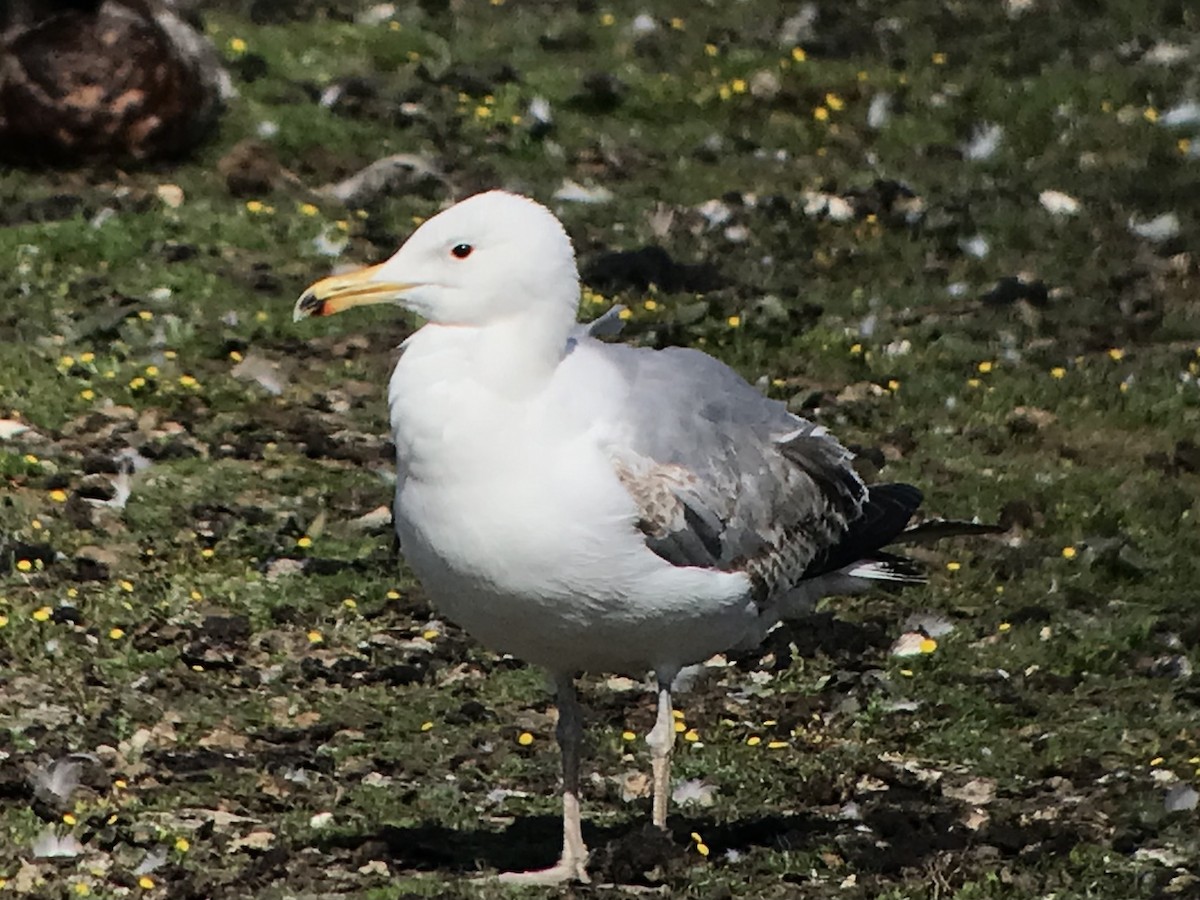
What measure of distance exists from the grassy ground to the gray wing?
0.79 metres

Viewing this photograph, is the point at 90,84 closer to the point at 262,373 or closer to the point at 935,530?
the point at 262,373

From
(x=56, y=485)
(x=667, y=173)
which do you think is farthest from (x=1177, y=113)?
(x=56, y=485)

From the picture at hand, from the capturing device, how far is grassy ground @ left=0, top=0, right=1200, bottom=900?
20.6ft

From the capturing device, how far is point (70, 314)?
10.2 m

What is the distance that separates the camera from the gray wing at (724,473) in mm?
5762

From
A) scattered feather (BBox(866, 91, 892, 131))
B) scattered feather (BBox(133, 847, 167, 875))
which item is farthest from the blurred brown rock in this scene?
scattered feather (BBox(133, 847, 167, 875))

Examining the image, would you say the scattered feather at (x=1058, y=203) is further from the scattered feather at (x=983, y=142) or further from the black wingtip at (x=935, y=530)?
the black wingtip at (x=935, y=530)

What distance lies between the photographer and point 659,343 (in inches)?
415

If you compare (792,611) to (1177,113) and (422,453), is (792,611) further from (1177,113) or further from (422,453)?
(1177,113)

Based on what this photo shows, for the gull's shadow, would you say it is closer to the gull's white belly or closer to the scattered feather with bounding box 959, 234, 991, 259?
the gull's white belly

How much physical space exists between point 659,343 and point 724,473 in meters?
4.44

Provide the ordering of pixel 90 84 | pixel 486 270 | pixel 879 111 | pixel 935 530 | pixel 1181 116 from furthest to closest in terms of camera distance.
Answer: pixel 879 111, pixel 1181 116, pixel 90 84, pixel 935 530, pixel 486 270

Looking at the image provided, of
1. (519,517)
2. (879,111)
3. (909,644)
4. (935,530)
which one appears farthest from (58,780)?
(879,111)

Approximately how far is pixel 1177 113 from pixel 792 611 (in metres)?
8.11
